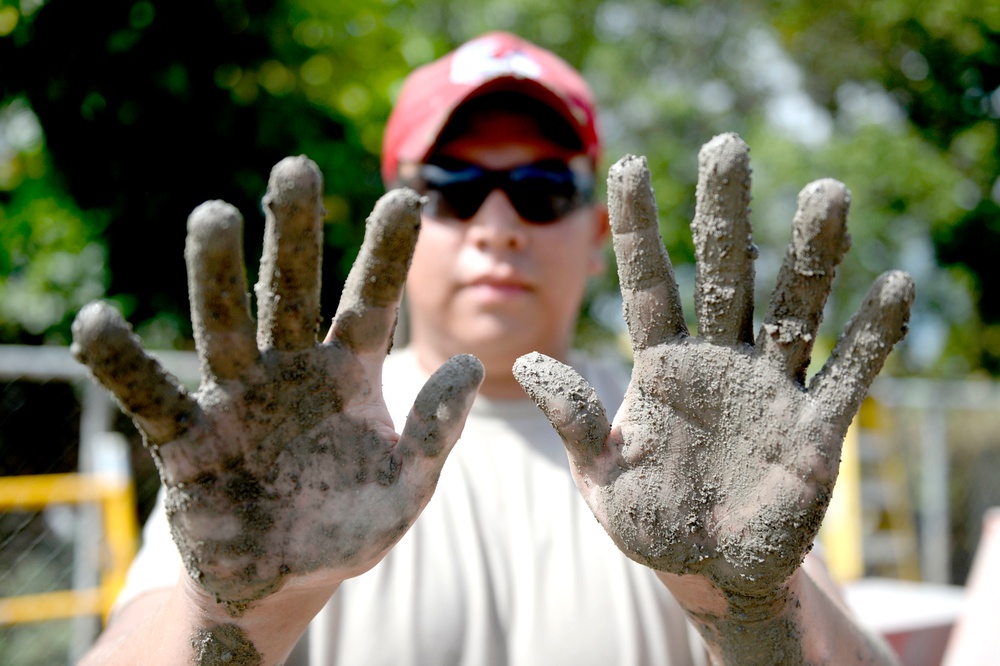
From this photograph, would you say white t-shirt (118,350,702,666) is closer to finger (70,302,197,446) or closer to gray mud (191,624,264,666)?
gray mud (191,624,264,666)

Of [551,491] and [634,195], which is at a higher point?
[634,195]

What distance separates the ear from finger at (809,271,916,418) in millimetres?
1003

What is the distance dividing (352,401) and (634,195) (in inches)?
19.4

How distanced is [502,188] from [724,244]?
32.2 inches

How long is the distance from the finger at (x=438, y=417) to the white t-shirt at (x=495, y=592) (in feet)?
1.77

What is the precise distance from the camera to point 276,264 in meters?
1.10

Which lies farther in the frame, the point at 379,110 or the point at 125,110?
the point at 379,110

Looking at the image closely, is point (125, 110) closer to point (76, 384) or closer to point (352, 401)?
point (76, 384)

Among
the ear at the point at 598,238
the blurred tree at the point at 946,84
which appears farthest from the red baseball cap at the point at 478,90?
the blurred tree at the point at 946,84

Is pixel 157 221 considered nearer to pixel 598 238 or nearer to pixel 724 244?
pixel 598 238

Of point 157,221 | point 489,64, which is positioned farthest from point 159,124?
point 489,64

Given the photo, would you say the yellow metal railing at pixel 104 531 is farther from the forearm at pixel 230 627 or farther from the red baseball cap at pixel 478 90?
the forearm at pixel 230 627

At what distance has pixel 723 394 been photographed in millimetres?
1176

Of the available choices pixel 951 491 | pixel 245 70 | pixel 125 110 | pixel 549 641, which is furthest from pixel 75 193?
pixel 951 491
